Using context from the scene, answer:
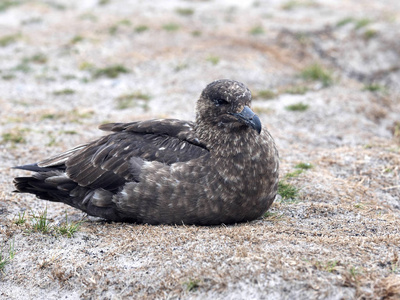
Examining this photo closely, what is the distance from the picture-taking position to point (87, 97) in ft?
31.6

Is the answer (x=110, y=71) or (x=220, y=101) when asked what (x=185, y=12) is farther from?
(x=220, y=101)

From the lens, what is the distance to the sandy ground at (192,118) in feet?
12.3

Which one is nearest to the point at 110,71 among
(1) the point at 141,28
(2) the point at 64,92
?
(2) the point at 64,92

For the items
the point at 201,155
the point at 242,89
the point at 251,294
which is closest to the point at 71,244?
the point at 201,155

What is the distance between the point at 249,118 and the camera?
4.53m

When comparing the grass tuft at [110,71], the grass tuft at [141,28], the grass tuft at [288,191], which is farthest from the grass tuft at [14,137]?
the grass tuft at [141,28]

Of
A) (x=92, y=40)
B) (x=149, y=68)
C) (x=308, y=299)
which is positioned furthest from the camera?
(x=92, y=40)

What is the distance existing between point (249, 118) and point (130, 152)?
1149 millimetres

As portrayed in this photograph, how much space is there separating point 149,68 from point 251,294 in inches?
313

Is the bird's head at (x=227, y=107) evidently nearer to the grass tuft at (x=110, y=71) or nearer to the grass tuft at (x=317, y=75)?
the grass tuft at (x=317, y=75)

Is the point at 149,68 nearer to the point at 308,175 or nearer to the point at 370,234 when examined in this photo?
the point at 308,175

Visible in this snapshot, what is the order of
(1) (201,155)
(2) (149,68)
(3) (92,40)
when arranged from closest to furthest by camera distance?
1. (1) (201,155)
2. (2) (149,68)
3. (3) (92,40)

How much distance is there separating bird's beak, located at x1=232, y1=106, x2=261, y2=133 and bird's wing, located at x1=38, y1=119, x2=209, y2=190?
0.44 m

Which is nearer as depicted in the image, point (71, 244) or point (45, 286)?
point (45, 286)
